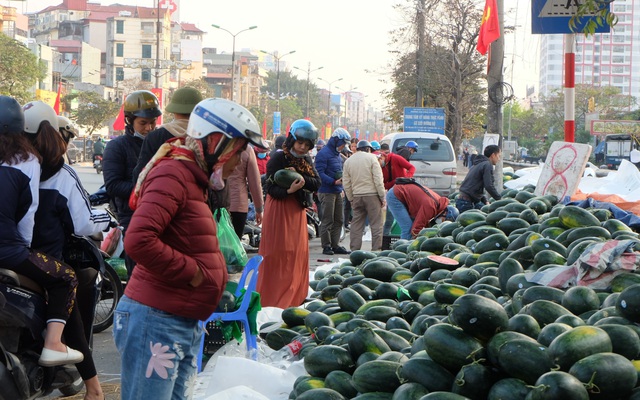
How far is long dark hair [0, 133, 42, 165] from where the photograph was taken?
4.60 metres

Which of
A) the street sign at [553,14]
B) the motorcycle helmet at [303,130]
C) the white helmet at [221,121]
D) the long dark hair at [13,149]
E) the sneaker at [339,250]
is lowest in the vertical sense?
the sneaker at [339,250]

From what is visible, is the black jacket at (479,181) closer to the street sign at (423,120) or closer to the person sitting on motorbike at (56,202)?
the person sitting on motorbike at (56,202)

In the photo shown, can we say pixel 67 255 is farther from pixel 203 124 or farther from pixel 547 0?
pixel 547 0

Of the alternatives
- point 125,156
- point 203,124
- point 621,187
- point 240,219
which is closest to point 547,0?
point 621,187

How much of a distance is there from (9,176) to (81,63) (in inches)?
4181

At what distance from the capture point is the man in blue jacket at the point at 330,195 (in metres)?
14.2

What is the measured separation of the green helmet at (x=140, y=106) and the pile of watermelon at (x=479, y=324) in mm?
1788

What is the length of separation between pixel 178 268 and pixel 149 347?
0.36 m

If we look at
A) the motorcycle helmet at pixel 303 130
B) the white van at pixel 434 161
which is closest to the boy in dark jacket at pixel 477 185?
the motorcycle helmet at pixel 303 130

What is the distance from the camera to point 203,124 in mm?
3594

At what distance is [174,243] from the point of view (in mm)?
3559

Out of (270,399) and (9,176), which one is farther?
(270,399)

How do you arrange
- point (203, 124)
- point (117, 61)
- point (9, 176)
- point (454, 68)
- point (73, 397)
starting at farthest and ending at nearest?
point (117, 61), point (454, 68), point (73, 397), point (9, 176), point (203, 124)

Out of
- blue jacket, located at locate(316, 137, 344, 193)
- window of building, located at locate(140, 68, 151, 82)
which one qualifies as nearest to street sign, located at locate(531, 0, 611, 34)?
blue jacket, located at locate(316, 137, 344, 193)
